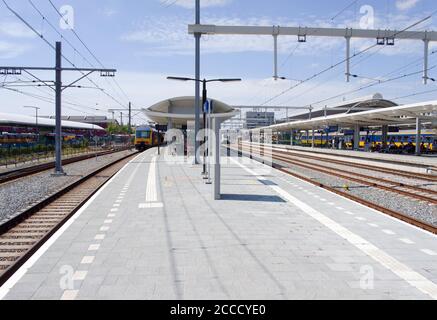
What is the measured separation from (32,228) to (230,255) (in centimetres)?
526

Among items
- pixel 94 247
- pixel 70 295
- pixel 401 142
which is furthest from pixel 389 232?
pixel 401 142

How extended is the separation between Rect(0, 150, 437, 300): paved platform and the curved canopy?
26.8 meters

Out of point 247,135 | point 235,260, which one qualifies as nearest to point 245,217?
point 235,260

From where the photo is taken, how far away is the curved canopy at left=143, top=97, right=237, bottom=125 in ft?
126

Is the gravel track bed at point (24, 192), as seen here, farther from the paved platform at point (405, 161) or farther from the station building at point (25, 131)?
the paved platform at point (405, 161)

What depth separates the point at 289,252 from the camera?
7031 millimetres

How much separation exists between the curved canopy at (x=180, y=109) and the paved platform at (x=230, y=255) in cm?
2676

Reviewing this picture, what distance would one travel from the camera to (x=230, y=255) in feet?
22.3

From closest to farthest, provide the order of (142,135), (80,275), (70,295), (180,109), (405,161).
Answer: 1. (70,295)
2. (80,275)
3. (405,161)
4. (180,109)
5. (142,135)

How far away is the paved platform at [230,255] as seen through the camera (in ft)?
17.3

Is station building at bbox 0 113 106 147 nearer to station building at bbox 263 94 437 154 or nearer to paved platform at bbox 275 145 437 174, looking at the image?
paved platform at bbox 275 145 437 174

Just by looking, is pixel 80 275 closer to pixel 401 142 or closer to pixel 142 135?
pixel 142 135

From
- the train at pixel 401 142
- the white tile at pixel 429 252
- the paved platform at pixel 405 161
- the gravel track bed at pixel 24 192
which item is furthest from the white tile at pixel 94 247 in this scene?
the train at pixel 401 142

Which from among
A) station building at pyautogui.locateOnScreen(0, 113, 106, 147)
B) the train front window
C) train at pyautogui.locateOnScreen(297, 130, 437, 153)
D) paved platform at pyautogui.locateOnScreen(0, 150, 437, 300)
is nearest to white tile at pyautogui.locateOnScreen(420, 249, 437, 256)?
paved platform at pyautogui.locateOnScreen(0, 150, 437, 300)
